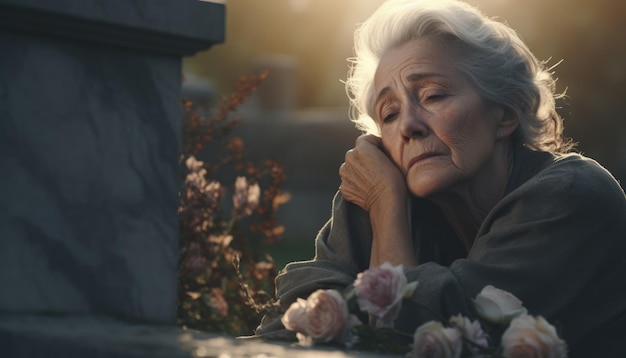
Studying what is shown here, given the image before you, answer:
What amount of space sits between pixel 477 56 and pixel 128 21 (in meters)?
1.75

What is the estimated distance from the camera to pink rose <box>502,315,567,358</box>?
240 cm

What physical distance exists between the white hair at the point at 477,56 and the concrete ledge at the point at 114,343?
6.08 feet

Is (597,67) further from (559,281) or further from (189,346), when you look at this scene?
(189,346)

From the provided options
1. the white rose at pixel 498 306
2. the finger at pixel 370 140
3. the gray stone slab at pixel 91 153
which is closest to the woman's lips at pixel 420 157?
the finger at pixel 370 140

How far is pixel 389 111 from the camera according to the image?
3.88 m

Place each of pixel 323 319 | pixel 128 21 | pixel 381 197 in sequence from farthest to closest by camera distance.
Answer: pixel 381 197
pixel 323 319
pixel 128 21

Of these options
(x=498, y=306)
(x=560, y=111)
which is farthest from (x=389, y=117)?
(x=560, y=111)

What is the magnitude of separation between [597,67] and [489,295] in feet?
49.5

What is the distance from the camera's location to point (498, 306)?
257 cm

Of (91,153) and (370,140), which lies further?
(370,140)

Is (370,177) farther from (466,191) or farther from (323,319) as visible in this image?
(323,319)

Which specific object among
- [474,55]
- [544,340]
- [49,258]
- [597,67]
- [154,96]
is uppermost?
[597,67]

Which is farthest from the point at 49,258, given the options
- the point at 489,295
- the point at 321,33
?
the point at 321,33

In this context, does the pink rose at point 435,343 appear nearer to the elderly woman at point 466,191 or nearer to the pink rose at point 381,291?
the pink rose at point 381,291
